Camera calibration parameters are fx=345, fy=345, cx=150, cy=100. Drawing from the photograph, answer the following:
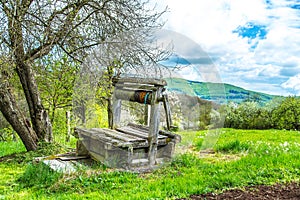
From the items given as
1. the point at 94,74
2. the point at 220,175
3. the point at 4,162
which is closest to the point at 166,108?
the point at 220,175

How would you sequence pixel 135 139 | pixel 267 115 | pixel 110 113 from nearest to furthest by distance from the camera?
pixel 135 139 < pixel 110 113 < pixel 267 115

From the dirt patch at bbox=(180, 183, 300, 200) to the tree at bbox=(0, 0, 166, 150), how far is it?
3759mm

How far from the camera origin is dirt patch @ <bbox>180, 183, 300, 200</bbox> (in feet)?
14.7

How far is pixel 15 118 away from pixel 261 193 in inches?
218

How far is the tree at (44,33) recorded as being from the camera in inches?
271

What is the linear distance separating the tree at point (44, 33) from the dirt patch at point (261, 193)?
3.76 meters

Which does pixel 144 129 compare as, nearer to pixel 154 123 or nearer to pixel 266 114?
pixel 154 123

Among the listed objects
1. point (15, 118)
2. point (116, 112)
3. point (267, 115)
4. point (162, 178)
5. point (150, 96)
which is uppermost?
point (150, 96)

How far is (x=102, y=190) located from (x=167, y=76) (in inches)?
84.1

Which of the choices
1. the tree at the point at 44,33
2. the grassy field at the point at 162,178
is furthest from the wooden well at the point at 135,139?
the tree at the point at 44,33

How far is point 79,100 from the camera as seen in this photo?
6910mm

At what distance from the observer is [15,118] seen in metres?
7.73

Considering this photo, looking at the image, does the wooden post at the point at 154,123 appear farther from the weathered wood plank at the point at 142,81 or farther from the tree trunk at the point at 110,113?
the tree trunk at the point at 110,113

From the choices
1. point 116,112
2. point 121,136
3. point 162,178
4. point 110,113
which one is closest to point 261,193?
point 162,178
